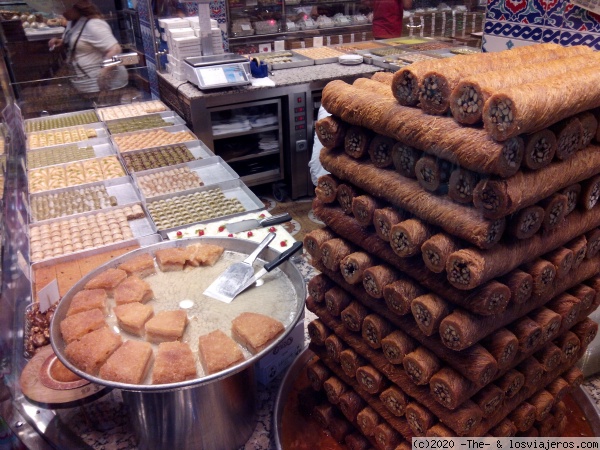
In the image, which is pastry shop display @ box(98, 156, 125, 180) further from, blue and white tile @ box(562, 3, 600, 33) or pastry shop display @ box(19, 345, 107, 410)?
blue and white tile @ box(562, 3, 600, 33)

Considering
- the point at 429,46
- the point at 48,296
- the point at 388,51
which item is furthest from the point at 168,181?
the point at 429,46

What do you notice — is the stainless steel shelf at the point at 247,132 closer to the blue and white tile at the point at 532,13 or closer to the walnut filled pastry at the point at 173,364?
the blue and white tile at the point at 532,13

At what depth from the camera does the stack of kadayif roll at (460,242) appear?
3.49 ft

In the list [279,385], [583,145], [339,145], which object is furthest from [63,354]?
[583,145]

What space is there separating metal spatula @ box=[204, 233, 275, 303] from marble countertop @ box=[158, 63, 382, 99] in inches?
103

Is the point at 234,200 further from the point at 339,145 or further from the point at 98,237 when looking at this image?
the point at 339,145

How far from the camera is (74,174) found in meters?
3.34

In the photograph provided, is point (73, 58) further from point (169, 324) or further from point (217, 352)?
point (217, 352)

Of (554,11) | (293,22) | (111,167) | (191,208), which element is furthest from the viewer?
(293,22)

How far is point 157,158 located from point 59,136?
3.29ft

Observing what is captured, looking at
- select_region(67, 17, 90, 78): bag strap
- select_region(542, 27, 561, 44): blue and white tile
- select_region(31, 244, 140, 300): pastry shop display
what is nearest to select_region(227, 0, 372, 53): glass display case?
select_region(67, 17, 90, 78): bag strap

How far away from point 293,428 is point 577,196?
119 centimetres

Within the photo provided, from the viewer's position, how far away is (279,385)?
1.83m

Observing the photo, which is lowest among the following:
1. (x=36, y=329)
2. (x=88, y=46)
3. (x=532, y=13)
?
(x=36, y=329)
